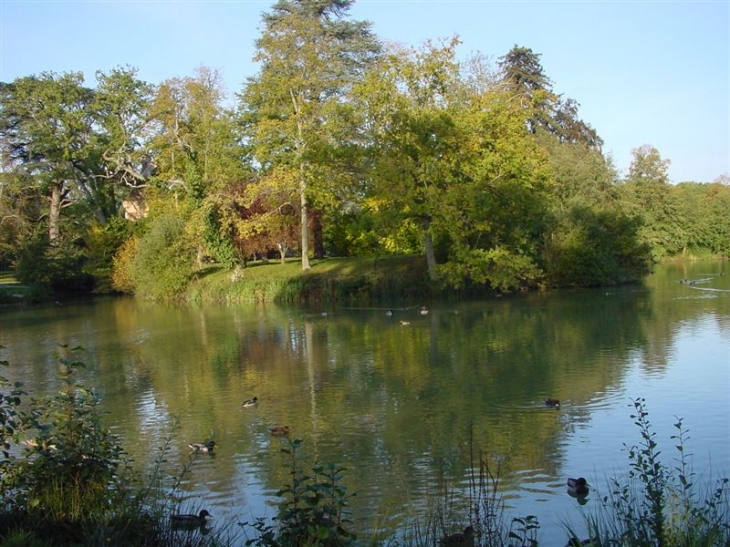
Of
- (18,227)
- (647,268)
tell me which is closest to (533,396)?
(647,268)

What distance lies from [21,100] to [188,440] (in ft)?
141

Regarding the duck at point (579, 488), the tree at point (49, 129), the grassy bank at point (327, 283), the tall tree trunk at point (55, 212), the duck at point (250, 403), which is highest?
the tree at point (49, 129)

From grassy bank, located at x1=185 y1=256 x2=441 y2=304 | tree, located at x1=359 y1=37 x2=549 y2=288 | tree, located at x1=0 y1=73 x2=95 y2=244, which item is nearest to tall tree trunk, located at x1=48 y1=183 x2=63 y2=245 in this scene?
tree, located at x1=0 y1=73 x2=95 y2=244

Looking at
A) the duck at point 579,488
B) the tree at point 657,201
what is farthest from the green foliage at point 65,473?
the tree at point 657,201

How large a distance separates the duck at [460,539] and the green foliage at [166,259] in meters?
36.2

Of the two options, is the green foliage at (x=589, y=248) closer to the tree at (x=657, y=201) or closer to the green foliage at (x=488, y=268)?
the green foliage at (x=488, y=268)

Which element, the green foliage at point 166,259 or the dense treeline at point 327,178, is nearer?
the dense treeline at point 327,178

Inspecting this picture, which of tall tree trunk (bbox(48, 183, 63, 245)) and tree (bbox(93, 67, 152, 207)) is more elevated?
tree (bbox(93, 67, 152, 207))

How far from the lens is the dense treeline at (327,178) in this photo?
31.9 m

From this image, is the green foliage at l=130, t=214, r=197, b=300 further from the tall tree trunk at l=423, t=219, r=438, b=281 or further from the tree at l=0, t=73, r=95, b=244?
the tall tree trunk at l=423, t=219, r=438, b=281

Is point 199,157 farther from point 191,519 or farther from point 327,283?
point 191,519

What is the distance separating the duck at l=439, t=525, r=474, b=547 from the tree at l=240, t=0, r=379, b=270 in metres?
29.4

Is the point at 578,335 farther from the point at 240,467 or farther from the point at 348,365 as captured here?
the point at 240,467

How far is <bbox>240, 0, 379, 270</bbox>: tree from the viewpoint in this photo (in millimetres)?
36531
